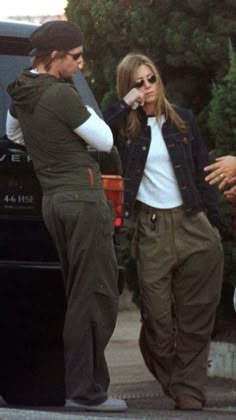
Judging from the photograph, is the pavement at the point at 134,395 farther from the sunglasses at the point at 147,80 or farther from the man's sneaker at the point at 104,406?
the sunglasses at the point at 147,80

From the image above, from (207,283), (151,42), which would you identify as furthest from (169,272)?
(151,42)

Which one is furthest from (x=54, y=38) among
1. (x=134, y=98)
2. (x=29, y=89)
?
(x=134, y=98)

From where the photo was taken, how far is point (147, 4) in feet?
33.1

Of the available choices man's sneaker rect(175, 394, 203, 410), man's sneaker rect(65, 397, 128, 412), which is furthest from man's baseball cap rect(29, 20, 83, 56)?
man's sneaker rect(175, 394, 203, 410)

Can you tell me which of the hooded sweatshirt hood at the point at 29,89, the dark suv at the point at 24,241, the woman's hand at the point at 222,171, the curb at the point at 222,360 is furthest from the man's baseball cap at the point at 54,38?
the curb at the point at 222,360

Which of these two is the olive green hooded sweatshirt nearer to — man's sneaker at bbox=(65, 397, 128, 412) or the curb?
man's sneaker at bbox=(65, 397, 128, 412)

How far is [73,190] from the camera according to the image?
7.05m

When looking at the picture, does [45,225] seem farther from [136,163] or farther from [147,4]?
[147,4]

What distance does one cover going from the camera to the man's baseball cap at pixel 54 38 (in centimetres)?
718

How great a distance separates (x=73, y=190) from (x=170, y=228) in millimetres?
852

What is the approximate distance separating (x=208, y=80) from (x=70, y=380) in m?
3.60

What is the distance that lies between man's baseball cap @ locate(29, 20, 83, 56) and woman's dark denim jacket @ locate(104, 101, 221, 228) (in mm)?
520

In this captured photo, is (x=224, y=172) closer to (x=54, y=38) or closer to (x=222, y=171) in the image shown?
(x=222, y=171)

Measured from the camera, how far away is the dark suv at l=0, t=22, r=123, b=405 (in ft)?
23.8
